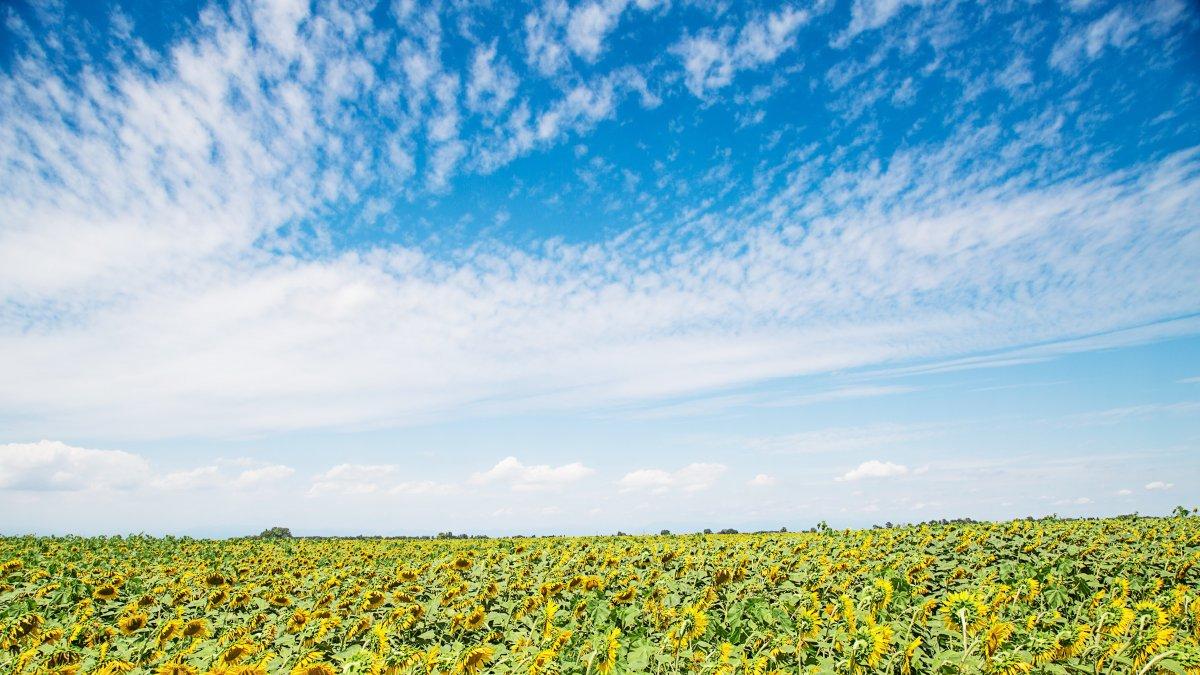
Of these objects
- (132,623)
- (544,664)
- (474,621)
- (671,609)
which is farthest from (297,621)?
→ (544,664)

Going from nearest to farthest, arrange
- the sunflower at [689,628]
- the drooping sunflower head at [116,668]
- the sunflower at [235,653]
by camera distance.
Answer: the drooping sunflower head at [116,668] → the sunflower at [235,653] → the sunflower at [689,628]

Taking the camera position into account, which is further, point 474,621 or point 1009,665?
point 474,621

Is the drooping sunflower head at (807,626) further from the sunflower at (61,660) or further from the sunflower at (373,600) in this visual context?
the sunflower at (61,660)

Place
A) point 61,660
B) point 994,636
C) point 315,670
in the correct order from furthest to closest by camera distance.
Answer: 1. point 61,660
2. point 994,636
3. point 315,670

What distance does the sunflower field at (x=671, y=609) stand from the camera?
566 centimetres

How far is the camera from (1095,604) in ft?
30.6

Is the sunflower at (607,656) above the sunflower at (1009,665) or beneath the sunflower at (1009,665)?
beneath

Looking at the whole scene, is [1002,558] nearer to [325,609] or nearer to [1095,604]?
[1095,604]

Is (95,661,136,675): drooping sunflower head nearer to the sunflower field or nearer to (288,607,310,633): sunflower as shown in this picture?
the sunflower field

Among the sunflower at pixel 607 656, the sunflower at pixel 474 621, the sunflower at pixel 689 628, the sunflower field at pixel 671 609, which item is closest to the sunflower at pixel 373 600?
the sunflower field at pixel 671 609

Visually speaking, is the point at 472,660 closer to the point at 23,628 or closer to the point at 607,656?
the point at 607,656

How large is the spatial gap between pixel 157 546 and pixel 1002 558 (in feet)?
106

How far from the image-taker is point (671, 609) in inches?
396

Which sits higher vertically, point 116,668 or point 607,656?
point 607,656
